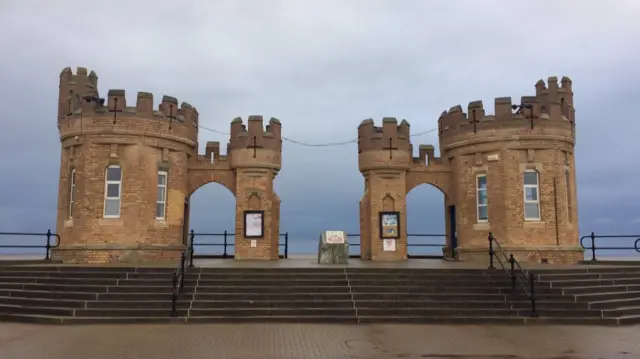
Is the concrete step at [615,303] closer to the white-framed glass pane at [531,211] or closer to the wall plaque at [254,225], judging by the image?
the white-framed glass pane at [531,211]

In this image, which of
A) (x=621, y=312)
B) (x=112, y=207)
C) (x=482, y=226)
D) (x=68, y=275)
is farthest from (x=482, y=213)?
(x=68, y=275)

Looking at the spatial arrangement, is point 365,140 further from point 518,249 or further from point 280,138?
point 518,249

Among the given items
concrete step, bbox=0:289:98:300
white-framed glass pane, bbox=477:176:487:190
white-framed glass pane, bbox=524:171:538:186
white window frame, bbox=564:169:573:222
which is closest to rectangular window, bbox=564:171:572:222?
white window frame, bbox=564:169:573:222

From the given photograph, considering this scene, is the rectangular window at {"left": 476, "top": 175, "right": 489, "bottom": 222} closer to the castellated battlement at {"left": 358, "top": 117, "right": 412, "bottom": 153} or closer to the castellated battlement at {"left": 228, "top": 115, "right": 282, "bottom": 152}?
the castellated battlement at {"left": 358, "top": 117, "right": 412, "bottom": 153}

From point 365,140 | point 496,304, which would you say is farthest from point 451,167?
point 496,304

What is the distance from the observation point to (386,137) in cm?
2220

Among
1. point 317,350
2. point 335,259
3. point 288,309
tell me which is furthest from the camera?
point 335,259

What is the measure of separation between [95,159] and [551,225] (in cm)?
1706

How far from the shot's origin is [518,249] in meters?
19.9

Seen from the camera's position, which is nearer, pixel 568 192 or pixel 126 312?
pixel 126 312

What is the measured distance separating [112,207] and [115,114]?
11.1ft

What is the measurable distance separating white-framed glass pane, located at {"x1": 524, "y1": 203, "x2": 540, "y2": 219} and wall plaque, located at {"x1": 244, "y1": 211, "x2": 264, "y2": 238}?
33.5 feet

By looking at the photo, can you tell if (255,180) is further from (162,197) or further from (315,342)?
(315,342)

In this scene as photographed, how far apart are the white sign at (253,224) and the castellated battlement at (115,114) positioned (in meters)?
3.82
